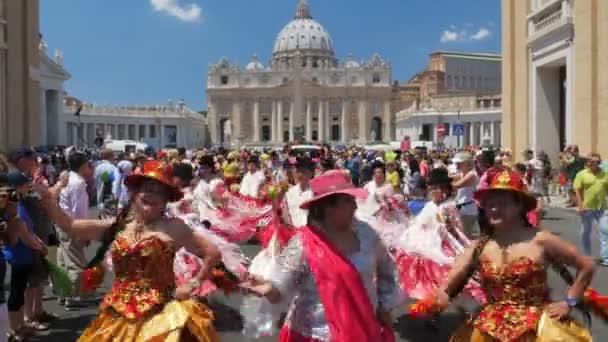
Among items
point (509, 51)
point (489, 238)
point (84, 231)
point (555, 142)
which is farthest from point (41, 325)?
point (509, 51)

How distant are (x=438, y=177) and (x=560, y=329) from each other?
416 centimetres

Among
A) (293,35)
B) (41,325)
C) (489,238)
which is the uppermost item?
(293,35)

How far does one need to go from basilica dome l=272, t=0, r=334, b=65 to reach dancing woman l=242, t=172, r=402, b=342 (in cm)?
14376

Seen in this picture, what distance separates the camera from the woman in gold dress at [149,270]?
361cm

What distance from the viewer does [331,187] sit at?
3.76m

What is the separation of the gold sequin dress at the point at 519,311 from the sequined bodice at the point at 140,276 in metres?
1.65

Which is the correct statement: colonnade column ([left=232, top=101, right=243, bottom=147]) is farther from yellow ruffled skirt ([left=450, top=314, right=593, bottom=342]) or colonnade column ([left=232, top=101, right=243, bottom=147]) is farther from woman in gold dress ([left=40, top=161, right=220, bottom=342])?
yellow ruffled skirt ([left=450, top=314, right=593, bottom=342])

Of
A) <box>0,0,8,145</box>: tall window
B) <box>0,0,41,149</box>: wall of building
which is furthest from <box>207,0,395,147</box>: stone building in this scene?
<box>0,0,8,145</box>: tall window

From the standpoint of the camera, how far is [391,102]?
129000 millimetres

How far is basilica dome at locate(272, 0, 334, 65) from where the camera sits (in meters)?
147

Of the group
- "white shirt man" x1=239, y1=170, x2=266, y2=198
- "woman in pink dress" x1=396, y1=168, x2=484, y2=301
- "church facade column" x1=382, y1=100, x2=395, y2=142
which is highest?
"church facade column" x1=382, y1=100, x2=395, y2=142

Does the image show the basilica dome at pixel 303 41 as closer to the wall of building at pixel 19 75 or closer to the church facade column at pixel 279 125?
the church facade column at pixel 279 125

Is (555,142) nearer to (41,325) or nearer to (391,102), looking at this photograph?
(41,325)

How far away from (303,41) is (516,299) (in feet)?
483
